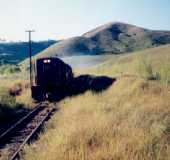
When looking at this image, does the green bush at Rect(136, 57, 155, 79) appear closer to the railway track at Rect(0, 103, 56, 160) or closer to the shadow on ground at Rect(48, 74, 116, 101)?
the shadow on ground at Rect(48, 74, 116, 101)

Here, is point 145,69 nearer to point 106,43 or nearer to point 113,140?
point 113,140

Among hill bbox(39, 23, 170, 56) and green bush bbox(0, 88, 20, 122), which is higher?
hill bbox(39, 23, 170, 56)

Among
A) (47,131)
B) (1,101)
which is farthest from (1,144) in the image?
(1,101)

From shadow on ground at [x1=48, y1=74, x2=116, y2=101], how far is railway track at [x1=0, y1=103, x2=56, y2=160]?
800 centimetres

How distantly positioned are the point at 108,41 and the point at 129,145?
174059 mm

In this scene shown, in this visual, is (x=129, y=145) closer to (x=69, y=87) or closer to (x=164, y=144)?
(x=164, y=144)

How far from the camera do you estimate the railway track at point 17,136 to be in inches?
472

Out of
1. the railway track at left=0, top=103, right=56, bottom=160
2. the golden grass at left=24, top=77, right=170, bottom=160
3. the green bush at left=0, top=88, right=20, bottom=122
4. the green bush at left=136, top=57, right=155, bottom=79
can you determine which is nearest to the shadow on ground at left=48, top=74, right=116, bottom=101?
the green bush at left=136, top=57, right=155, bottom=79

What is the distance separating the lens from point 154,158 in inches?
343

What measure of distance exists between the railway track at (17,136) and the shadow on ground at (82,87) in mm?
7996

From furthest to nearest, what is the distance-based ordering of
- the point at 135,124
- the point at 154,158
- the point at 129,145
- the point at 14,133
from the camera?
the point at 14,133
the point at 135,124
the point at 129,145
the point at 154,158

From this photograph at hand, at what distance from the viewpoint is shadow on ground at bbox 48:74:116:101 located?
2992 centimetres

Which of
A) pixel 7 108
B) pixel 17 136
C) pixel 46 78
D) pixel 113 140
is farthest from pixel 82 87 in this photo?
pixel 113 140

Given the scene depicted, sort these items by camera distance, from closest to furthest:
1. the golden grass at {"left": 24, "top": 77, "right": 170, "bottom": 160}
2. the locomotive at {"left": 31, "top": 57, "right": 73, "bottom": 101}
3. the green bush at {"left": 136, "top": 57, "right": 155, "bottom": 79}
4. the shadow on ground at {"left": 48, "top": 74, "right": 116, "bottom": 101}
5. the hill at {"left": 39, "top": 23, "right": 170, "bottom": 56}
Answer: the golden grass at {"left": 24, "top": 77, "right": 170, "bottom": 160} < the locomotive at {"left": 31, "top": 57, "right": 73, "bottom": 101} < the shadow on ground at {"left": 48, "top": 74, "right": 116, "bottom": 101} < the green bush at {"left": 136, "top": 57, "right": 155, "bottom": 79} < the hill at {"left": 39, "top": 23, "right": 170, "bottom": 56}
